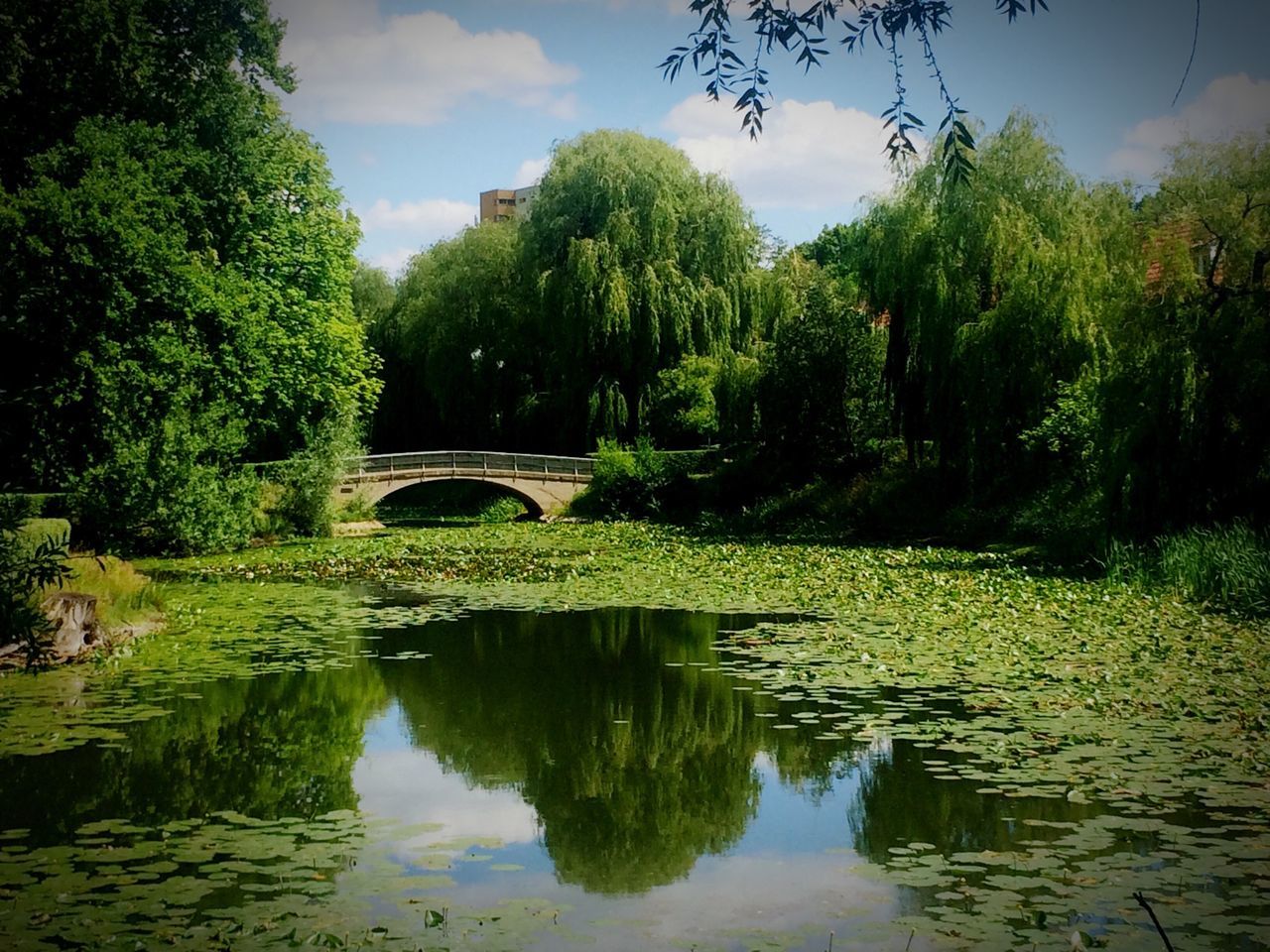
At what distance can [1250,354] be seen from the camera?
15469 millimetres

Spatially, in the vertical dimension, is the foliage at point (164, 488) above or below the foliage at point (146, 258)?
below

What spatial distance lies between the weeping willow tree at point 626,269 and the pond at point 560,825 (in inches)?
895

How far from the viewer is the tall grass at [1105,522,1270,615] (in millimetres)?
13555

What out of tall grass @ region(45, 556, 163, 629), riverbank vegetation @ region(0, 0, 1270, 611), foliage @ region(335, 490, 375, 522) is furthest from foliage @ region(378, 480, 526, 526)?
tall grass @ region(45, 556, 163, 629)

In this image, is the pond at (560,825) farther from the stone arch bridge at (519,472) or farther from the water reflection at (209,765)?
the stone arch bridge at (519,472)

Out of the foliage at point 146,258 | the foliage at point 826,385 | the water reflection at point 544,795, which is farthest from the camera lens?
the foliage at point 826,385

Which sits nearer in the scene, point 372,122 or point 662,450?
point 372,122

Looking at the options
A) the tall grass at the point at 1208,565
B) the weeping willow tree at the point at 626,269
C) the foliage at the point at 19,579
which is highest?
the weeping willow tree at the point at 626,269

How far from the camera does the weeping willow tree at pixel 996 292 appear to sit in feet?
67.6

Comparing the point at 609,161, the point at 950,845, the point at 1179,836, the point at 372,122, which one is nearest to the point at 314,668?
the point at 950,845

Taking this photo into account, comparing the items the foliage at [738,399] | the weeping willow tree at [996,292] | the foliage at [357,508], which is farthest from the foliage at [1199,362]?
the foliage at [357,508]

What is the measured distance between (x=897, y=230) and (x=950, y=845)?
61.8ft

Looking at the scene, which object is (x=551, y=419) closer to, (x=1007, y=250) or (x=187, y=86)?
(x=187, y=86)

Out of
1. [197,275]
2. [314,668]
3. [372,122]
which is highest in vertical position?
[372,122]
